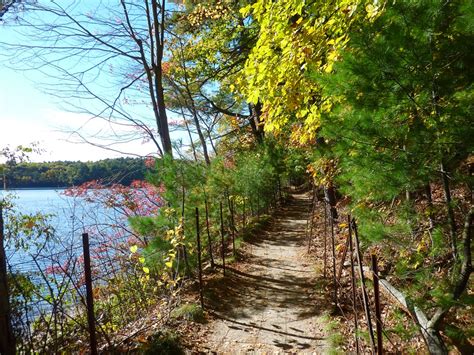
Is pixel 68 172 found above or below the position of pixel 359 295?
above

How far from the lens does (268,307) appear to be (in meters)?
5.88

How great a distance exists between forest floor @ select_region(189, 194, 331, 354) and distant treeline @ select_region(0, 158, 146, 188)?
3070 mm

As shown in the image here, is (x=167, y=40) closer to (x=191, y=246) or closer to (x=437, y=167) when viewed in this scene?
(x=191, y=246)

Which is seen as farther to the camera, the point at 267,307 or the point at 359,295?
the point at 267,307

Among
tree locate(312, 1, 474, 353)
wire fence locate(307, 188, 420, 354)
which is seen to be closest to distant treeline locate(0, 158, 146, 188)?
wire fence locate(307, 188, 420, 354)

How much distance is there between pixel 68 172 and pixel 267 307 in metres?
7.25

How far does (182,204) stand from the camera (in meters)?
6.47

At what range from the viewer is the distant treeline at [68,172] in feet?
22.0

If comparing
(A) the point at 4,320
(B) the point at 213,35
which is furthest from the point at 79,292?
(B) the point at 213,35

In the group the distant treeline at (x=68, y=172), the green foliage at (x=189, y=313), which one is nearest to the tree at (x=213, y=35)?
the distant treeline at (x=68, y=172)

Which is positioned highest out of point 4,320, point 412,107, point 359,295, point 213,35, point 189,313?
point 213,35

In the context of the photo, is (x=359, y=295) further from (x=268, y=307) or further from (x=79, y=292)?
(x=79, y=292)

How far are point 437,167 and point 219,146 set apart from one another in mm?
22189

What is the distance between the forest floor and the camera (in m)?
4.69
